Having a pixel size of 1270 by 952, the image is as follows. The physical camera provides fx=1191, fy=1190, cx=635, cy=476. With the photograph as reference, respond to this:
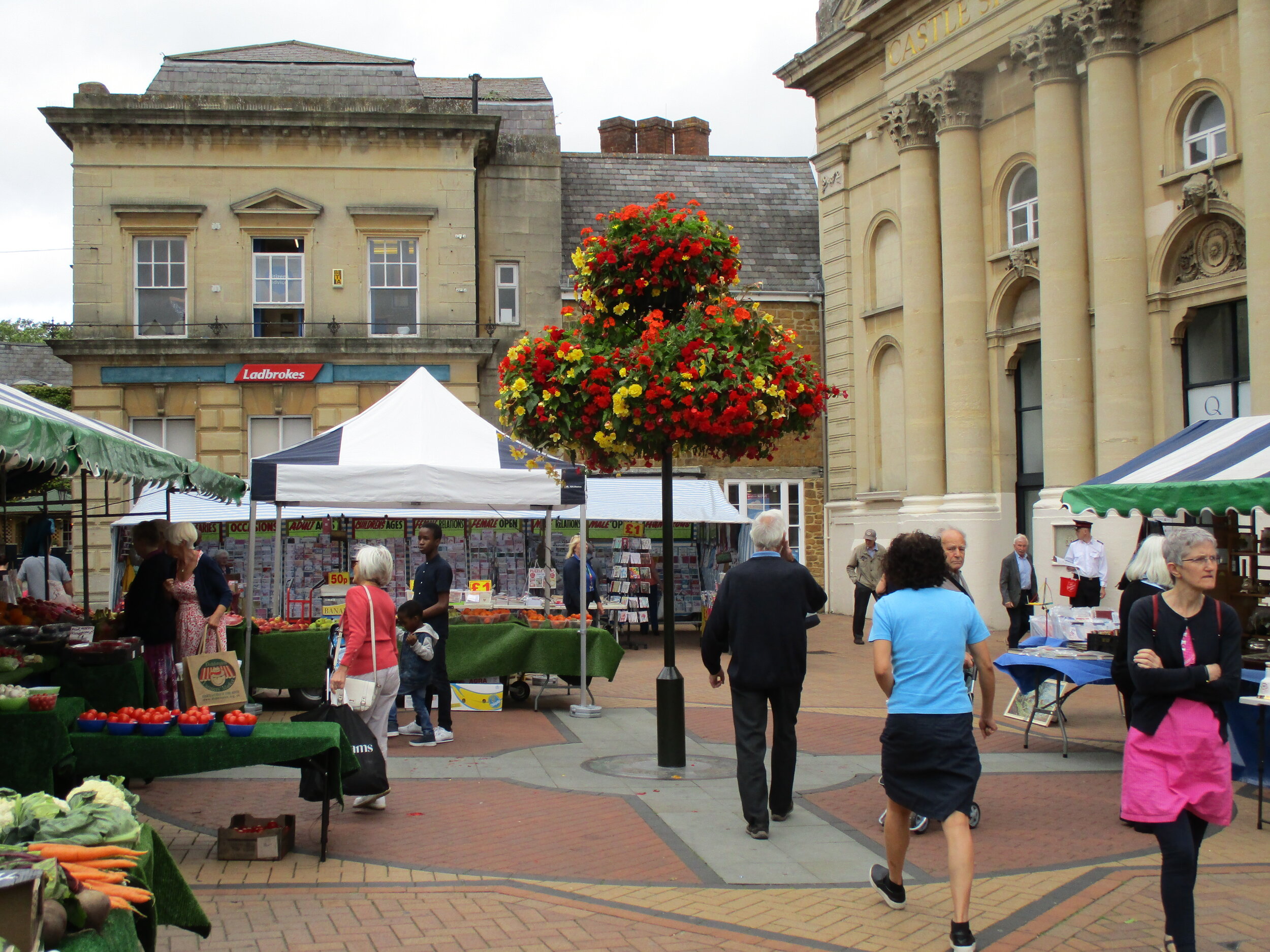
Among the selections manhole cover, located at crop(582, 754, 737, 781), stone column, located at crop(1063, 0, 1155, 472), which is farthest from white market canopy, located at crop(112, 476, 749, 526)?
manhole cover, located at crop(582, 754, 737, 781)

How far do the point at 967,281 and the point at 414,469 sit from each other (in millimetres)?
13395

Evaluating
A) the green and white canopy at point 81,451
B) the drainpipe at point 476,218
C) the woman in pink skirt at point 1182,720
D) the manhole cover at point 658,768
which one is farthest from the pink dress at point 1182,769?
the drainpipe at point 476,218

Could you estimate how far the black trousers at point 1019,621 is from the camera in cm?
1634

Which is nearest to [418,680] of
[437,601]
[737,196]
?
[437,601]

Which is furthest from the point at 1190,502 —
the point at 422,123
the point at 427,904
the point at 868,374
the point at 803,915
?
the point at 422,123

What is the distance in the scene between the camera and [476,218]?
89.8 ft

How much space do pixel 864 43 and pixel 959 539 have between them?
1820 centimetres

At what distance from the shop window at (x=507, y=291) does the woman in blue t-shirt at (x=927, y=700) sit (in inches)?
889

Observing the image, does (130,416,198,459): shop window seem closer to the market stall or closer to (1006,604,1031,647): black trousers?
(1006,604,1031,647): black trousers

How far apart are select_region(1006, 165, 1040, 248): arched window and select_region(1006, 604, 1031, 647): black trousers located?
7262 millimetres

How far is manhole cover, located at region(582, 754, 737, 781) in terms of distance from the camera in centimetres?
886

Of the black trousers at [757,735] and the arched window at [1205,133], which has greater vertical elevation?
the arched window at [1205,133]

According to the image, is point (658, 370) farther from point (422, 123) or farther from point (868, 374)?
point (422, 123)

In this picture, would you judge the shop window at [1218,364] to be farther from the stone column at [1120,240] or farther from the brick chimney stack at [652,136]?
the brick chimney stack at [652,136]
